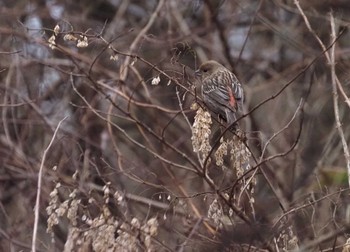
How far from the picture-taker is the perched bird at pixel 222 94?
688 cm

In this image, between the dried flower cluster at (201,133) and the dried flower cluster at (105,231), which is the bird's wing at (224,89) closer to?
the dried flower cluster at (201,133)

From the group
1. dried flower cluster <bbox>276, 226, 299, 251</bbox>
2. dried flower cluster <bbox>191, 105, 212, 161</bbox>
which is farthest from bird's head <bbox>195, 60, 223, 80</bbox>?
dried flower cluster <bbox>276, 226, 299, 251</bbox>

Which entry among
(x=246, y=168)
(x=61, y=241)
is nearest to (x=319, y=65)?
(x=61, y=241)

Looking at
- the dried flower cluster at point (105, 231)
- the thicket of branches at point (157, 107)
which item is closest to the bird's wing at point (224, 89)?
the thicket of branches at point (157, 107)

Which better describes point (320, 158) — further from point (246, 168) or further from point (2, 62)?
point (246, 168)

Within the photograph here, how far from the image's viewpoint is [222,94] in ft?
23.3

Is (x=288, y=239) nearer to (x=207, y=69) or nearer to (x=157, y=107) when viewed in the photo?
(x=157, y=107)

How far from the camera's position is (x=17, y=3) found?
1180 cm

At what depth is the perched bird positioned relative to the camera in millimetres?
6875

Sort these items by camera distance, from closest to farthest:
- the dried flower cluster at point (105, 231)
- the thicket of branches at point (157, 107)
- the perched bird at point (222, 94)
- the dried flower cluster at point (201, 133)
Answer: the dried flower cluster at point (105, 231), the dried flower cluster at point (201, 133), the perched bird at point (222, 94), the thicket of branches at point (157, 107)

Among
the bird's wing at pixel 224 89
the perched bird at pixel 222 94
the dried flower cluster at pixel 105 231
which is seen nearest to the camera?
the dried flower cluster at pixel 105 231

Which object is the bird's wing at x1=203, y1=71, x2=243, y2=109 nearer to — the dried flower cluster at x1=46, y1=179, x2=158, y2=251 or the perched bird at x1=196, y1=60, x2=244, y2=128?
the perched bird at x1=196, y1=60, x2=244, y2=128

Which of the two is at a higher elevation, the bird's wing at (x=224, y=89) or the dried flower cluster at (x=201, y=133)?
the dried flower cluster at (x=201, y=133)

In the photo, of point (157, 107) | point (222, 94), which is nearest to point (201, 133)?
point (157, 107)
